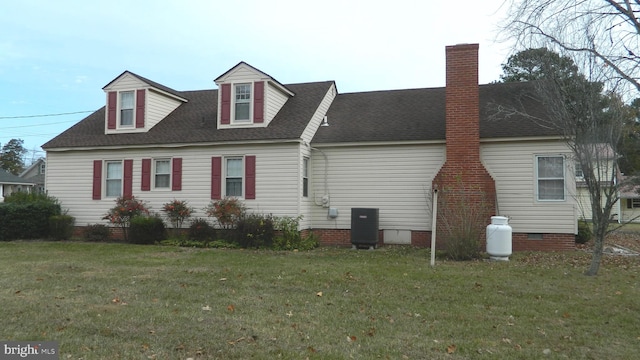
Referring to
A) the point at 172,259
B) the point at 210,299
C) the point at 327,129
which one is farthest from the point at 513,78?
the point at 210,299

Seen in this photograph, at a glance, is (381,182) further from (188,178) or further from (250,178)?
(188,178)

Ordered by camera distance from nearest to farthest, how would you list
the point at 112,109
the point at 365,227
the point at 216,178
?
the point at 365,227
the point at 216,178
the point at 112,109

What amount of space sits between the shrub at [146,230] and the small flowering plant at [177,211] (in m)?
0.41

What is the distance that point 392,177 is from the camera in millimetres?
14148

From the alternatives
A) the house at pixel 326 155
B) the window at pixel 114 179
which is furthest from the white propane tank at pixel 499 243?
the window at pixel 114 179

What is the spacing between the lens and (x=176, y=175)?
15109 mm

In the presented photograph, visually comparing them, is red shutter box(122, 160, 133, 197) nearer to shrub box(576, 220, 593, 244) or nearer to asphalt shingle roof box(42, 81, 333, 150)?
asphalt shingle roof box(42, 81, 333, 150)

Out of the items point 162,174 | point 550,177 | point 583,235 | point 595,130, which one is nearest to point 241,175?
point 162,174

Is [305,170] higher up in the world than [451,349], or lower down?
higher up

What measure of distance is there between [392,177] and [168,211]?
24.0ft

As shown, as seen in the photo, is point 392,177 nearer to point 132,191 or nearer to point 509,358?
point 132,191

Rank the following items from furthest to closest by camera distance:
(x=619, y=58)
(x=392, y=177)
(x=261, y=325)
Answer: (x=392, y=177) < (x=619, y=58) < (x=261, y=325)

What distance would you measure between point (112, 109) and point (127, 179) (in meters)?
2.81

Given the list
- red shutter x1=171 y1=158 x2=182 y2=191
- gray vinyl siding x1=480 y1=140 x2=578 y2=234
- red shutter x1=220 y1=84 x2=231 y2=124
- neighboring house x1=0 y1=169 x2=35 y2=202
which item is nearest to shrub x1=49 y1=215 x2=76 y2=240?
red shutter x1=171 y1=158 x2=182 y2=191
